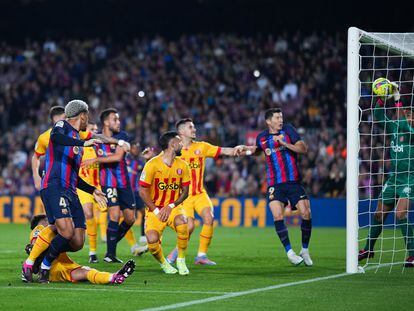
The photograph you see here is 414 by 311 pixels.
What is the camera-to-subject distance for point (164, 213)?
11594 millimetres

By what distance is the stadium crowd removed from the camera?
27297 millimetres

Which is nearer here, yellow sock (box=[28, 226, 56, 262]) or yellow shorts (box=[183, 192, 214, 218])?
yellow sock (box=[28, 226, 56, 262])

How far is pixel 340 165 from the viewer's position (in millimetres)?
25297

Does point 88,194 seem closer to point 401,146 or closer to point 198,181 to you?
point 198,181

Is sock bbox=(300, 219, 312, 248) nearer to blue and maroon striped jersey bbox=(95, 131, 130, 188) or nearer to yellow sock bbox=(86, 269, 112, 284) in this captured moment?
blue and maroon striped jersey bbox=(95, 131, 130, 188)

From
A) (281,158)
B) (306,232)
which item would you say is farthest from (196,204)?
(306,232)

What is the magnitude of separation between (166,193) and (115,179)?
2.56m

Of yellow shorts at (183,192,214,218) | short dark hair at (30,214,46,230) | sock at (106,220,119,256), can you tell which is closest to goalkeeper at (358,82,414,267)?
yellow shorts at (183,192,214,218)

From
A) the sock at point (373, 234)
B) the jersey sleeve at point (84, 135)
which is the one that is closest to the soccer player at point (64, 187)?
the jersey sleeve at point (84, 135)

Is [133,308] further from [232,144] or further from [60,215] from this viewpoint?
[232,144]

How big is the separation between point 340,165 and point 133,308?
17.8m

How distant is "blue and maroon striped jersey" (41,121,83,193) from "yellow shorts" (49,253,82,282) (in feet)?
2.65

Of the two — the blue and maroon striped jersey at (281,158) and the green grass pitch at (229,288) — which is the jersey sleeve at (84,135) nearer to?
the green grass pitch at (229,288)

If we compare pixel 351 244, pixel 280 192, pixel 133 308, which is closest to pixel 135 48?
pixel 280 192
